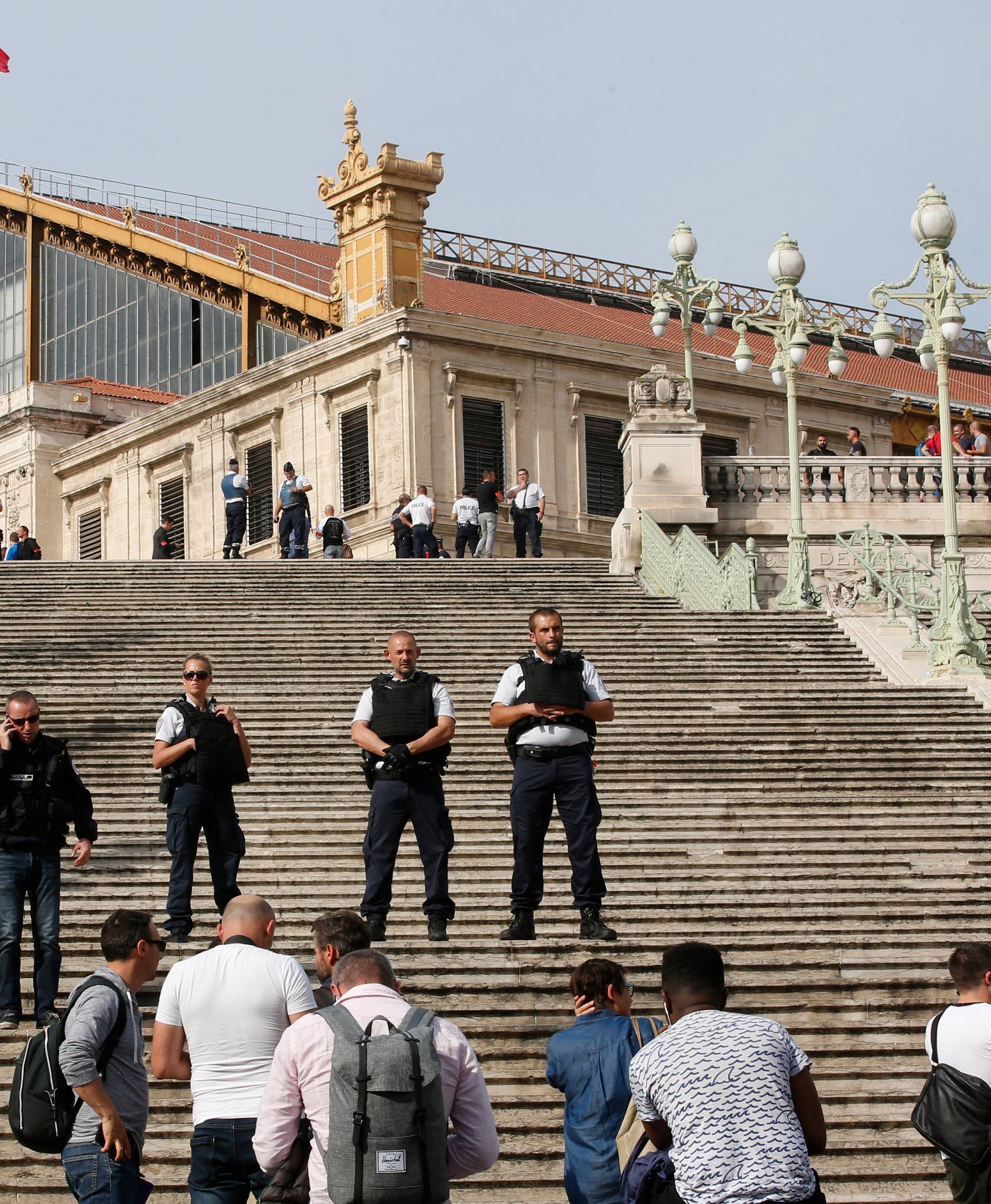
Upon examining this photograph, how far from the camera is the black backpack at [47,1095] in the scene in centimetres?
652

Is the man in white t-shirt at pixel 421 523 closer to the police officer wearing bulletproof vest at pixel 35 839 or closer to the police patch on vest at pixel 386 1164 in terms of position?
the police officer wearing bulletproof vest at pixel 35 839

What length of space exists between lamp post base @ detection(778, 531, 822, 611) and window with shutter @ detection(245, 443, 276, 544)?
589 inches

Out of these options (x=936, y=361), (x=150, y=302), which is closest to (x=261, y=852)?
(x=936, y=361)

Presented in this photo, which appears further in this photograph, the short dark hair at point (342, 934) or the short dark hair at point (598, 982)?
the short dark hair at point (598, 982)

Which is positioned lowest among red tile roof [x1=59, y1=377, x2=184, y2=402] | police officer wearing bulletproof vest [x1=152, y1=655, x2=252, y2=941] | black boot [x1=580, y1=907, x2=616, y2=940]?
black boot [x1=580, y1=907, x2=616, y2=940]

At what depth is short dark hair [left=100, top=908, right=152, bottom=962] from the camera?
6.81 meters

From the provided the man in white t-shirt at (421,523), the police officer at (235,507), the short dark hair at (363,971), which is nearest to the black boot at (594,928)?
the short dark hair at (363,971)

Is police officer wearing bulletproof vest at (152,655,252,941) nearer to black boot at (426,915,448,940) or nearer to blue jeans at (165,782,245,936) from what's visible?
blue jeans at (165,782,245,936)

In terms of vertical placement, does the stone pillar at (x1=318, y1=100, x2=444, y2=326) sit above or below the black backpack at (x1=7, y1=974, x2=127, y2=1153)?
above

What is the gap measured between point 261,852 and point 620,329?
31.9m

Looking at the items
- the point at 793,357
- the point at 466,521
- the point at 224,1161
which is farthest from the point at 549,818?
the point at 466,521

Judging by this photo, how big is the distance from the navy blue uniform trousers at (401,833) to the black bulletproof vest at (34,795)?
1.50 m

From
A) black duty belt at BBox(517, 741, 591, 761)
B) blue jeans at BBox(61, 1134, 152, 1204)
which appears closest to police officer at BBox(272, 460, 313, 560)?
black duty belt at BBox(517, 741, 591, 761)

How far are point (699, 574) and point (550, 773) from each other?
10.4 m
